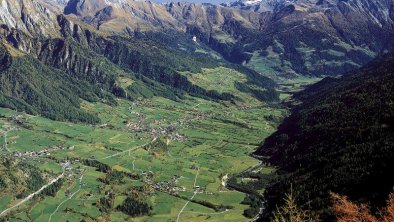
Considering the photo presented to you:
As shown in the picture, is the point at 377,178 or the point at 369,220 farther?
the point at 377,178

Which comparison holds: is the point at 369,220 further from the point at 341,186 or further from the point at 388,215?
the point at 341,186

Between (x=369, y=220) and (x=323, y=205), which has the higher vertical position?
(x=369, y=220)

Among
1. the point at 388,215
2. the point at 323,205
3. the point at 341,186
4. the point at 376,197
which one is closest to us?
the point at 388,215

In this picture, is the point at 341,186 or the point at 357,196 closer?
the point at 357,196

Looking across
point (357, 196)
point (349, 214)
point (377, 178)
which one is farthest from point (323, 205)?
point (349, 214)

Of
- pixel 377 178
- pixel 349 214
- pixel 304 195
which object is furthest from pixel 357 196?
pixel 349 214

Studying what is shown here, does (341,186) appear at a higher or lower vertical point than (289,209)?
lower

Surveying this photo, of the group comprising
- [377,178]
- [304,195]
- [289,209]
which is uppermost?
[289,209]

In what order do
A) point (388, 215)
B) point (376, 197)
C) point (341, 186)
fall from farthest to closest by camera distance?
point (341, 186)
point (376, 197)
point (388, 215)

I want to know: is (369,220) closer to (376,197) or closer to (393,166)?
(376,197)
